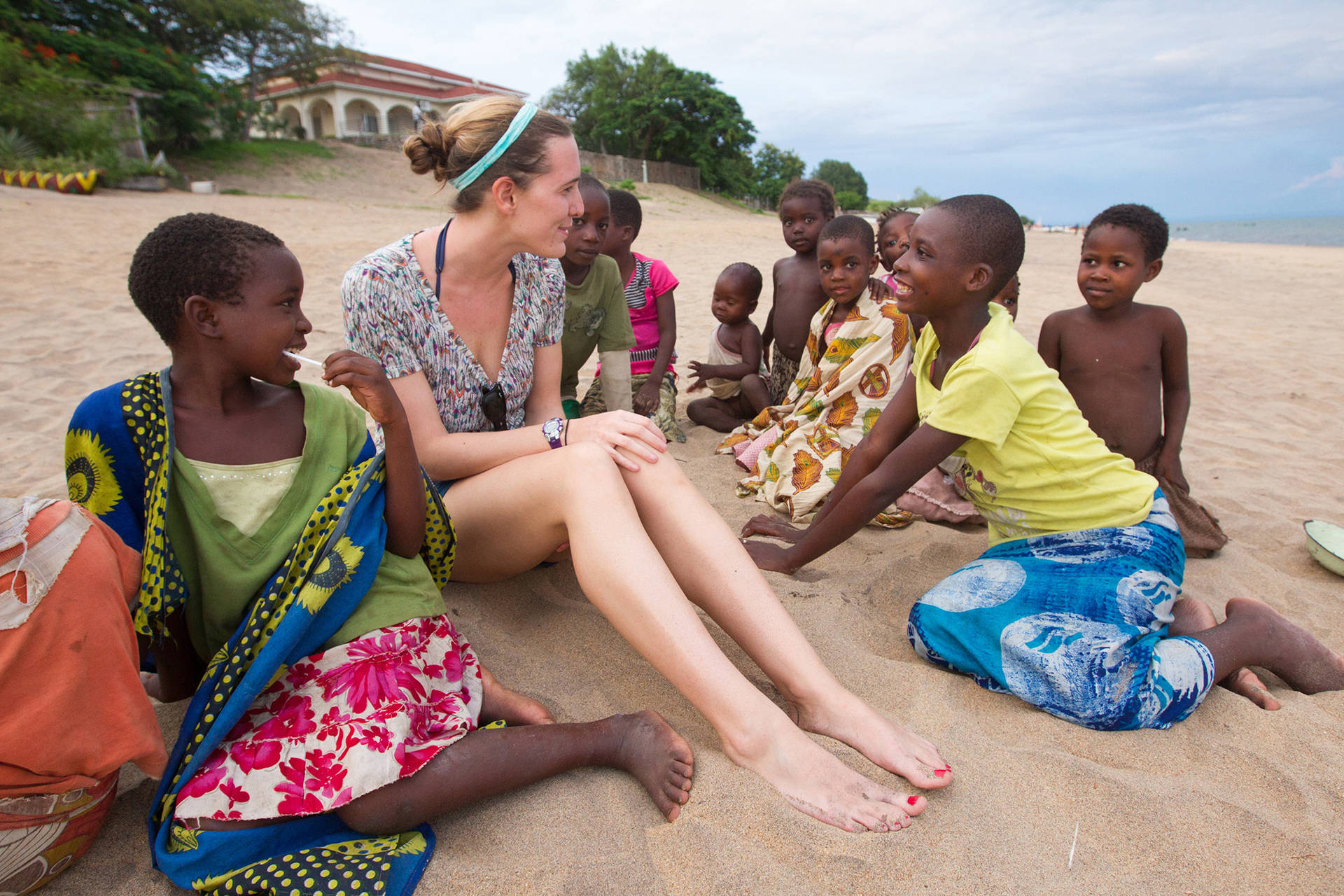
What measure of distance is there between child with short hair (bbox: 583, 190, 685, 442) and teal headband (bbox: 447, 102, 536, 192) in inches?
61.4

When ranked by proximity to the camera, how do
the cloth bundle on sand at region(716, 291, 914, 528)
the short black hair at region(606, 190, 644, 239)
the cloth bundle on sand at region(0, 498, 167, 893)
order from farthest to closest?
the short black hair at region(606, 190, 644, 239) < the cloth bundle on sand at region(716, 291, 914, 528) < the cloth bundle on sand at region(0, 498, 167, 893)

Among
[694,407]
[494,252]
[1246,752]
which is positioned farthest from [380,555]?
[694,407]

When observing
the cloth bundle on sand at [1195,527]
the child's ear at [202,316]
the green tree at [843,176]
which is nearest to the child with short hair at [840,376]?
the cloth bundle on sand at [1195,527]

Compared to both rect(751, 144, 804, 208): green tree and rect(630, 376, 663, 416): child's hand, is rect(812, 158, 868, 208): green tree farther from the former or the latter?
rect(630, 376, 663, 416): child's hand

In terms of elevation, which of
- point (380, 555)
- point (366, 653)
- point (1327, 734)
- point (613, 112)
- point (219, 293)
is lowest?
point (1327, 734)

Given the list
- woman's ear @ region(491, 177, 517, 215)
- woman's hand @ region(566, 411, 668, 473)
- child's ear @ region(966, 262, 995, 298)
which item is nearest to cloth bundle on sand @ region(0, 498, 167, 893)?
woman's hand @ region(566, 411, 668, 473)

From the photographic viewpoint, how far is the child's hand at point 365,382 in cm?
159

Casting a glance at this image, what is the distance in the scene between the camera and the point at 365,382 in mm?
1593

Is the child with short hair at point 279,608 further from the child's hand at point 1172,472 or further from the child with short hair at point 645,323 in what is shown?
the child's hand at point 1172,472

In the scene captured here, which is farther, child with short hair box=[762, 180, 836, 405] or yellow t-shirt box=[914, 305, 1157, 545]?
child with short hair box=[762, 180, 836, 405]

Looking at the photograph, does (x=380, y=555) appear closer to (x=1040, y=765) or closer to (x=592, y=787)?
(x=592, y=787)

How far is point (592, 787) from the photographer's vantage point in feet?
5.15

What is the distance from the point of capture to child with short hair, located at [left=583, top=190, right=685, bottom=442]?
3957 mm

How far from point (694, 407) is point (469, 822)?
313 centimetres
